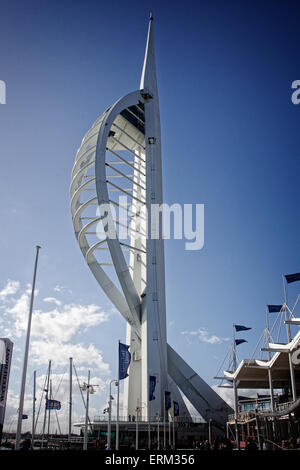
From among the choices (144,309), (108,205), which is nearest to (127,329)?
(144,309)

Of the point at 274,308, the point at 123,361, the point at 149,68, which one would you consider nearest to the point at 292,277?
the point at 274,308

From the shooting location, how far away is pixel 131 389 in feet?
130

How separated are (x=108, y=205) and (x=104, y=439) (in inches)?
784

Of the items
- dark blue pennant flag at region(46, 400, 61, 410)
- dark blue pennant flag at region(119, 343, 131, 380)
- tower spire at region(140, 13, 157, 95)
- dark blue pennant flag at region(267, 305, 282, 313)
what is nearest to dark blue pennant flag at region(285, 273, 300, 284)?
dark blue pennant flag at region(267, 305, 282, 313)

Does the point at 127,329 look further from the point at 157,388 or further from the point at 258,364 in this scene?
the point at 258,364

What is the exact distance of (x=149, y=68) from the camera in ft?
171

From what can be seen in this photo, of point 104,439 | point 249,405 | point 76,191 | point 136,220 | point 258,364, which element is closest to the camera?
point 104,439

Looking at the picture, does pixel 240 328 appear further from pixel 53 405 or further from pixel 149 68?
pixel 149 68

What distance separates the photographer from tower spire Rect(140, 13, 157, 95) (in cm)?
5019

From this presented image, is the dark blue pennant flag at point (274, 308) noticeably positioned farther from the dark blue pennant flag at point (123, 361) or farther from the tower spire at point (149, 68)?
the tower spire at point (149, 68)

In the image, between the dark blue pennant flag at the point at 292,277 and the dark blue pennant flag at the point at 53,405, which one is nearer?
the dark blue pennant flag at the point at 292,277

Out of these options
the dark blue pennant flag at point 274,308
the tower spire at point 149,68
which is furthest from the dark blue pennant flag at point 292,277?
the tower spire at point 149,68

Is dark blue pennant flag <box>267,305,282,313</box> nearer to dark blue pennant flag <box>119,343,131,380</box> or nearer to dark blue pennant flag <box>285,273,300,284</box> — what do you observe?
dark blue pennant flag <box>285,273,300,284</box>

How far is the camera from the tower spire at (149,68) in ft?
165
